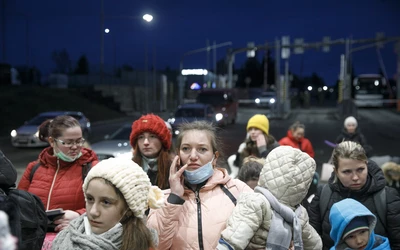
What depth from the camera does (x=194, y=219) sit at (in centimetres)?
310

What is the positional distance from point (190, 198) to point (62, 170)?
129 cm

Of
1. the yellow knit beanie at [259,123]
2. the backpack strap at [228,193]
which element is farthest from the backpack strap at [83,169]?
the yellow knit beanie at [259,123]

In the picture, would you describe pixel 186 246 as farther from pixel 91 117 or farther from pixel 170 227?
pixel 91 117

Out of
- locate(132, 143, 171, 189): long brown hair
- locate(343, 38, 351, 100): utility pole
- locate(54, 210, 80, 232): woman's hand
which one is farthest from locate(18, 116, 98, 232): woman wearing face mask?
locate(343, 38, 351, 100): utility pole

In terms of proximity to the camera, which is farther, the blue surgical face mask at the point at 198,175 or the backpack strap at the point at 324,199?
the backpack strap at the point at 324,199

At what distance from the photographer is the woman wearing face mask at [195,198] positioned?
120 inches

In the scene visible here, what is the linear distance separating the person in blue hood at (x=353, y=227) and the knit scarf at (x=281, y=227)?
0.51 metres

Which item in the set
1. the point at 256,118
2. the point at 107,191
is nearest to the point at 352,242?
the point at 107,191

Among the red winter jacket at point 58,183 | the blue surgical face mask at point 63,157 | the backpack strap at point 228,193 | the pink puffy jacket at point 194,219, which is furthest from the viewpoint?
the blue surgical face mask at point 63,157

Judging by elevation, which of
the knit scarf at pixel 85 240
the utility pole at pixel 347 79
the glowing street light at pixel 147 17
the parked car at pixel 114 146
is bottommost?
the parked car at pixel 114 146

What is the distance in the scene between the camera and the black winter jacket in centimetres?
374

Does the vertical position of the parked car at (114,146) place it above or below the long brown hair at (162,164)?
below

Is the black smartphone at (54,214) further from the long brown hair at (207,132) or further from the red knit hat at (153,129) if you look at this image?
the red knit hat at (153,129)

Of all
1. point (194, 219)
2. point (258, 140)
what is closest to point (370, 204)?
point (194, 219)
